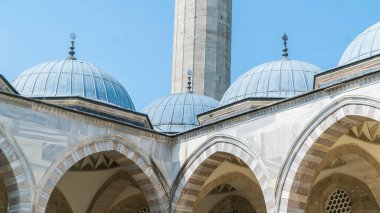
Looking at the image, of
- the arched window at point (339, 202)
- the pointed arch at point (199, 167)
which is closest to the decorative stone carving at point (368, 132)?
the arched window at point (339, 202)

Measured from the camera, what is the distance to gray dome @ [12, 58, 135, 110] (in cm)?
1628

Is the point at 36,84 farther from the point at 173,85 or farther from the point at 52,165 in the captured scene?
the point at 173,85

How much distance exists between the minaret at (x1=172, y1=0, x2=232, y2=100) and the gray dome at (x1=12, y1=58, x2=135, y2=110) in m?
7.62

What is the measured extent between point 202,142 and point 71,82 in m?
3.65

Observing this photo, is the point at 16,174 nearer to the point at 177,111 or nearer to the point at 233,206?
the point at 233,206

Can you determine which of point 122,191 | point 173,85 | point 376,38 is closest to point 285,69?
point 376,38

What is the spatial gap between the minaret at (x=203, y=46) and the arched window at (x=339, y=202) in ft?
30.5

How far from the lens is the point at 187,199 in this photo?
14.5 meters

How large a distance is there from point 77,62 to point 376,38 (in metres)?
6.76

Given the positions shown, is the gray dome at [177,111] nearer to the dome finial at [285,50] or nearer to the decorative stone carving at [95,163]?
the decorative stone carving at [95,163]

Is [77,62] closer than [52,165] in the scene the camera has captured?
No

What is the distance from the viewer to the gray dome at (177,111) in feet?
60.5

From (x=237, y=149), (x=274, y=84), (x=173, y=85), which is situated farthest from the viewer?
(x=173, y=85)

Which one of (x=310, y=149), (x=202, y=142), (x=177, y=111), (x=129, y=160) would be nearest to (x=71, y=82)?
(x=129, y=160)
